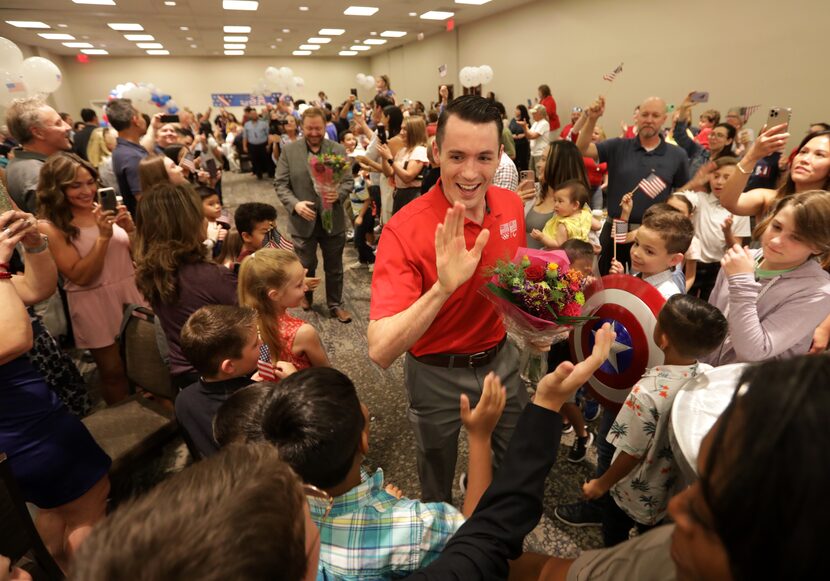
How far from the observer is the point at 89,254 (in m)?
2.49

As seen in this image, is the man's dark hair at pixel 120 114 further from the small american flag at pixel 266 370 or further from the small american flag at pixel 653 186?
the small american flag at pixel 653 186

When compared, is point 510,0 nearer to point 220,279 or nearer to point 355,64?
point 220,279

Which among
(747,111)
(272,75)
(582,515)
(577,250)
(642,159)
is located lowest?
(582,515)

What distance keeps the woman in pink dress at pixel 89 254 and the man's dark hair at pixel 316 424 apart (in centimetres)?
207

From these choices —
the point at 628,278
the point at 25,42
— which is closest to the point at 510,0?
the point at 628,278

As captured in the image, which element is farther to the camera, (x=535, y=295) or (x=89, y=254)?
(x=89, y=254)

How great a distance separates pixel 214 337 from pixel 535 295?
1209 mm

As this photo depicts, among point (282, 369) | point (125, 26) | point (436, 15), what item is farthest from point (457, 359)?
point (125, 26)

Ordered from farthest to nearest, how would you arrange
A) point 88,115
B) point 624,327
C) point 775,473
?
point 88,115, point 624,327, point 775,473

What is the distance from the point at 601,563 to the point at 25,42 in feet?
68.0

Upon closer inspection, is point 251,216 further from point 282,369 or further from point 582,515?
point 582,515

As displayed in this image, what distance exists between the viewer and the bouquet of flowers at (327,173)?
12.1ft

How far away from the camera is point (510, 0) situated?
35.0 ft

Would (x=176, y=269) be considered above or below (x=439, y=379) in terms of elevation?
above
